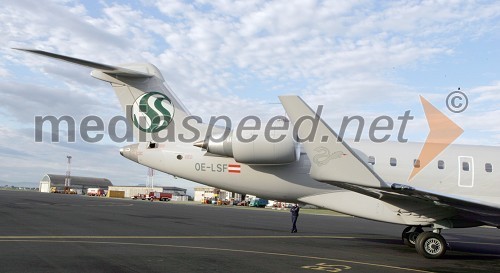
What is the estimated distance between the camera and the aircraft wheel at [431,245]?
12.8 meters

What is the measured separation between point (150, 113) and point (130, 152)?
159 centimetres

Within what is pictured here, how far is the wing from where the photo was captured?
37.4 feet

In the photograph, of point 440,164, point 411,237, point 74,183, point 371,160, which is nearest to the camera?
point 440,164

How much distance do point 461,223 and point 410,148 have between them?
3144mm

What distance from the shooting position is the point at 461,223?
44.3 feet

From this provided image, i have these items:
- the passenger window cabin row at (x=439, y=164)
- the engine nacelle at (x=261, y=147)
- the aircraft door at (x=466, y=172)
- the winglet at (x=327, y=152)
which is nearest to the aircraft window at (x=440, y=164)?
the passenger window cabin row at (x=439, y=164)

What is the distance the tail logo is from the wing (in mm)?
6092

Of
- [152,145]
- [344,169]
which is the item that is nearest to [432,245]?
[344,169]

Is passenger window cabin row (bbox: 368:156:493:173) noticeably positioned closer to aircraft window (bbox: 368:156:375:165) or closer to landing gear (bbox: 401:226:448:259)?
aircraft window (bbox: 368:156:375:165)

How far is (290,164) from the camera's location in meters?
15.1

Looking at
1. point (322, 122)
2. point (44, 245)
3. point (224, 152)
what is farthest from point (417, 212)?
point (44, 245)

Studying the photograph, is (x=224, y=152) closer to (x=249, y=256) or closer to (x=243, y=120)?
(x=243, y=120)

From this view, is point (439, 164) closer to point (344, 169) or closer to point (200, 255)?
point (344, 169)

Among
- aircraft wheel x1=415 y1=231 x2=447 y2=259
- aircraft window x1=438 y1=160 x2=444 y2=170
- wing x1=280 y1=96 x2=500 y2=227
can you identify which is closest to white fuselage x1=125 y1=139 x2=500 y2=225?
aircraft window x1=438 y1=160 x2=444 y2=170
